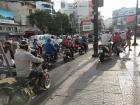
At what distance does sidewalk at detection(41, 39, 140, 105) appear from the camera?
8602mm

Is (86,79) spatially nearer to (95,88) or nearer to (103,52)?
(95,88)

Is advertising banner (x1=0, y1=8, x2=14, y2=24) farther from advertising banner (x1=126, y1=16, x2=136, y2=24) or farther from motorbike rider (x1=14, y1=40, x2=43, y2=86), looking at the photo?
advertising banner (x1=126, y1=16, x2=136, y2=24)

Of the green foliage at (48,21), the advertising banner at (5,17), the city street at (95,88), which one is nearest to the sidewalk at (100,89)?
the city street at (95,88)

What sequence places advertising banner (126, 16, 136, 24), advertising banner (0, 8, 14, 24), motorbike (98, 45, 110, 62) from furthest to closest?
advertising banner (126, 16, 136, 24)
advertising banner (0, 8, 14, 24)
motorbike (98, 45, 110, 62)

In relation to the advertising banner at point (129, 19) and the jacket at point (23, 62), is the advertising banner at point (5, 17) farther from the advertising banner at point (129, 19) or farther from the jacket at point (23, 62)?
the advertising banner at point (129, 19)

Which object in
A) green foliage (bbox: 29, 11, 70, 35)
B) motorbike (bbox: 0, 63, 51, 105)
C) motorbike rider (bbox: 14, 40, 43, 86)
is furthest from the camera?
green foliage (bbox: 29, 11, 70, 35)

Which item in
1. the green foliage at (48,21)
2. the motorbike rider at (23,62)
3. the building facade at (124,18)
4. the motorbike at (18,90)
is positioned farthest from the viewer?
the building facade at (124,18)

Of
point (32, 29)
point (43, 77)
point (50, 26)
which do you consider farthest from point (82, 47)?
point (50, 26)

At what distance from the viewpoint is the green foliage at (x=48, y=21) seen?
7156 cm

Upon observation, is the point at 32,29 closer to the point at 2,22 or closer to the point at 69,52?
the point at 2,22

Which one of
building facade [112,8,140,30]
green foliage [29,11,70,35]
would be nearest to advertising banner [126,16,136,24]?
building facade [112,8,140,30]

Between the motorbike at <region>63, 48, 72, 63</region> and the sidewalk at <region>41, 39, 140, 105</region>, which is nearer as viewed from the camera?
the sidewalk at <region>41, 39, 140, 105</region>

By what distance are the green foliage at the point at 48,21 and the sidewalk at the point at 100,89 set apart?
58276 mm

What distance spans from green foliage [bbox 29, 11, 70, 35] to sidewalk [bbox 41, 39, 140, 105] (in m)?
58.3
